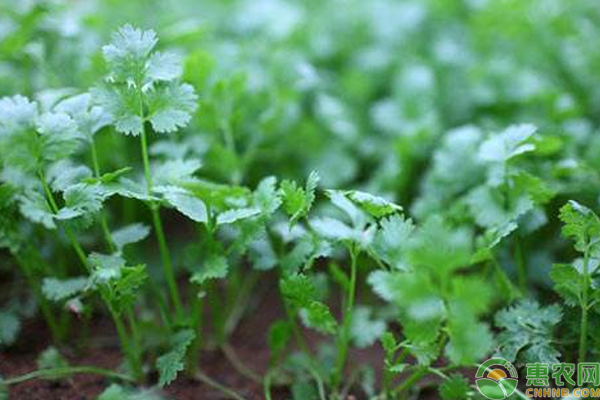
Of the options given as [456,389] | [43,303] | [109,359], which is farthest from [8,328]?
[456,389]

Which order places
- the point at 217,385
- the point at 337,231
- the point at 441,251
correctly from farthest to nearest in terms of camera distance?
the point at 217,385 < the point at 337,231 < the point at 441,251

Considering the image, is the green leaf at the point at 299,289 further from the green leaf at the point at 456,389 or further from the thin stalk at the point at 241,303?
the thin stalk at the point at 241,303

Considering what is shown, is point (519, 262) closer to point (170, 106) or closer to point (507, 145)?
point (507, 145)

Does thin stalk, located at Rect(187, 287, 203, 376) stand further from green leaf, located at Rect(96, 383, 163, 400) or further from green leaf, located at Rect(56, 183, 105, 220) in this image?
green leaf, located at Rect(56, 183, 105, 220)

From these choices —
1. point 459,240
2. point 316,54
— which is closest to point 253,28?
point 316,54

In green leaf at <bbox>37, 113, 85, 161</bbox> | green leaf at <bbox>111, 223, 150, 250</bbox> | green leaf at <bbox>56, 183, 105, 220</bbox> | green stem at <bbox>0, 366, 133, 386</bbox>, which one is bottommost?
green stem at <bbox>0, 366, 133, 386</bbox>

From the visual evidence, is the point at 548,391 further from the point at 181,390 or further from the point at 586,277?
the point at 181,390

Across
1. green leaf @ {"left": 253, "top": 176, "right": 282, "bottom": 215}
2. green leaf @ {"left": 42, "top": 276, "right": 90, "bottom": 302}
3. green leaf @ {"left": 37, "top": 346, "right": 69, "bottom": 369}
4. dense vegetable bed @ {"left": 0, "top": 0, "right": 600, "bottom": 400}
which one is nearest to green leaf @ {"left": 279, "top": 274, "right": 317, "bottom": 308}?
dense vegetable bed @ {"left": 0, "top": 0, "right": 600, "bottom": 400}
